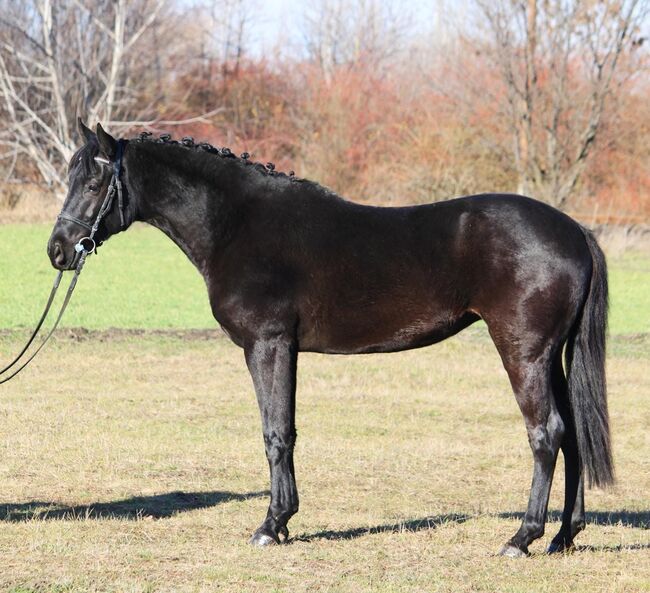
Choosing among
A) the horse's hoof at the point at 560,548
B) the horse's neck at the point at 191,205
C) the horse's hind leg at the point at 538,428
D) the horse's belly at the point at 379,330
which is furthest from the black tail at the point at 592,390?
the horse's neck at the point at 191,205

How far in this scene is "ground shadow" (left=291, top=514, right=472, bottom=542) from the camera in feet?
18.0

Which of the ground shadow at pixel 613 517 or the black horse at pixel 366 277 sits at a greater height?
the black horse at pixel 366 277

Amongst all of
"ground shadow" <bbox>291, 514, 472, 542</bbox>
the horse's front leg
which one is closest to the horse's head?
the horse's front leg

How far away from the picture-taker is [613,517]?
6301 millimetres

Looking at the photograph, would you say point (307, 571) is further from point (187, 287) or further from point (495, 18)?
point (495, 18)

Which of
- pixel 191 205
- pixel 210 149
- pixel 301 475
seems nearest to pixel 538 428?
pixel 191 205

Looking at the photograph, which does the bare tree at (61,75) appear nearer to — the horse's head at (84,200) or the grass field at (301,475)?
the grass field at (301,475)

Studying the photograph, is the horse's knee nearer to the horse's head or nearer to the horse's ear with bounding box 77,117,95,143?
the horse's head

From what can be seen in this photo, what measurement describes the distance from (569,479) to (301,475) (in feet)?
7.75

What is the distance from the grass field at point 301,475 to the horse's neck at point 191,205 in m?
1.55

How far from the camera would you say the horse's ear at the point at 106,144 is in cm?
524

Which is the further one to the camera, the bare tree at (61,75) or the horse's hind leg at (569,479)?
the bare tree at (61,75)

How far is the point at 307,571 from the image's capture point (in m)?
4.73

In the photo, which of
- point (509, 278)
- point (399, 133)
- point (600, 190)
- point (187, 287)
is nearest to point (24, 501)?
point (509, 278)
